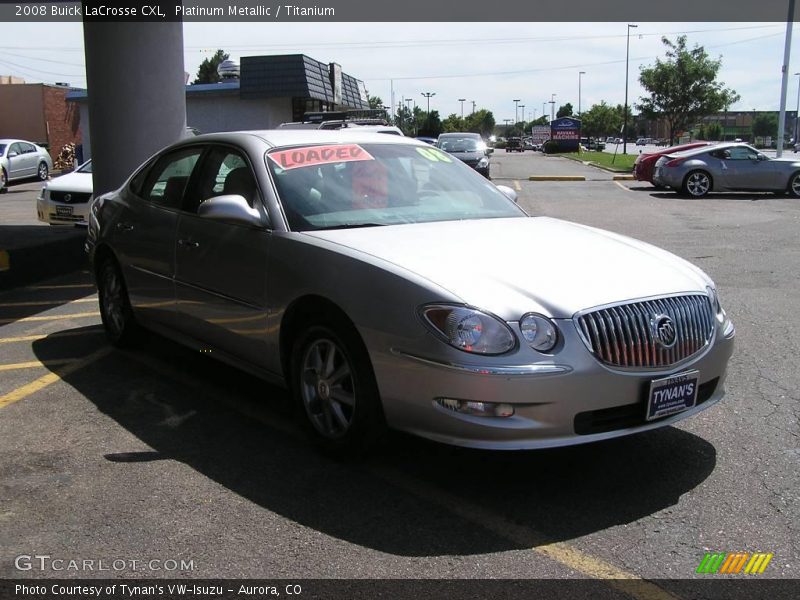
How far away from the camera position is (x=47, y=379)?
17.9 feet

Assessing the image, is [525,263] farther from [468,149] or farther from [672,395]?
[468,149]

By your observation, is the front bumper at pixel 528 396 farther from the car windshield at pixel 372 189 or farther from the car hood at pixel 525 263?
the car windshield at pixel 372 189

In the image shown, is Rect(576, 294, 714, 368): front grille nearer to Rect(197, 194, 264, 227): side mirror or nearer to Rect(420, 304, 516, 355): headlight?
Rect(420, 304, 516, 355): headlight

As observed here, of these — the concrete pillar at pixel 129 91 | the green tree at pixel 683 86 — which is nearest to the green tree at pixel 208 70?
the green tree at pixel 683 86

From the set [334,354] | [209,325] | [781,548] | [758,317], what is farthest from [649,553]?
[758,317]

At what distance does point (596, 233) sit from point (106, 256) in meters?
3.71

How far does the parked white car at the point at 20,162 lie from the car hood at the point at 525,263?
73.6ft

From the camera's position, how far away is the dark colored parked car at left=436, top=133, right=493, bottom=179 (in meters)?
24.6

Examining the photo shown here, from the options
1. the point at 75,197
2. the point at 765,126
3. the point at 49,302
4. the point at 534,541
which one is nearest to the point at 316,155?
the point at 534,541

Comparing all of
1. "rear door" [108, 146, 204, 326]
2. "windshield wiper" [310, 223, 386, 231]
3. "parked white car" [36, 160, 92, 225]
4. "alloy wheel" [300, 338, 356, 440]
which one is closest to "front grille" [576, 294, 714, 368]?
"alloy wheel" [300, 338, 356, 440]

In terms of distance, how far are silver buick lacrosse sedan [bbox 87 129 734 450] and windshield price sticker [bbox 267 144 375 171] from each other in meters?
0.01

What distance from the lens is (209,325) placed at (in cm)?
485

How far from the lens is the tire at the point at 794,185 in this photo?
19.7 m

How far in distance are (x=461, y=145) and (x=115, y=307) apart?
20.5 meters
